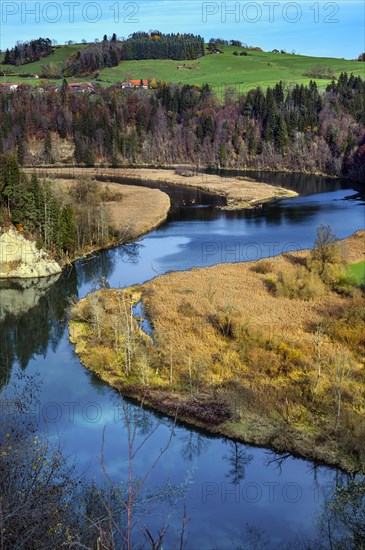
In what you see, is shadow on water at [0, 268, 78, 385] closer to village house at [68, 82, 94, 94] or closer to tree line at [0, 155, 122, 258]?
tree line at [0, 155, 122, 258]

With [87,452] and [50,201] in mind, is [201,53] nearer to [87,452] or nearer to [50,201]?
[50,201]

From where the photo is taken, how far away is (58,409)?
25484mm

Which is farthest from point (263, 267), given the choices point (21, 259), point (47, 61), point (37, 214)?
point (47, 61)

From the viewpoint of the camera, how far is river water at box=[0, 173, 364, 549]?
19047mm

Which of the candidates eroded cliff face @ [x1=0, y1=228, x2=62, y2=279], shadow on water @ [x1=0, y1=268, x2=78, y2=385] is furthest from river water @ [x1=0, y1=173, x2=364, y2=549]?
eroded cliff face @ [x1=0, y1=228, x2=62, y2=279]

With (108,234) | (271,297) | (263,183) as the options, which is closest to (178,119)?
(263,183)

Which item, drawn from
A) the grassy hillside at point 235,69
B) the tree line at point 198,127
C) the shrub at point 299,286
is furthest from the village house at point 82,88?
the shrub at point 299,286

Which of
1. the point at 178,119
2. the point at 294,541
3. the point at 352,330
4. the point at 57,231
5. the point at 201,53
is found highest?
the point at 201,53

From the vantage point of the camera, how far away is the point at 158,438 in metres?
23.8

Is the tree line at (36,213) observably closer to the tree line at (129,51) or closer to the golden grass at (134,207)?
the golden grass at (134,207)

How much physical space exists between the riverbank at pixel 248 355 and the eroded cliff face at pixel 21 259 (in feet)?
27.6

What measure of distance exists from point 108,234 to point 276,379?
103ft

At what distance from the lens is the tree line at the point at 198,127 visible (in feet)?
341

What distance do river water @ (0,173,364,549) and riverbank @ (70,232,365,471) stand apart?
37.8 inches
